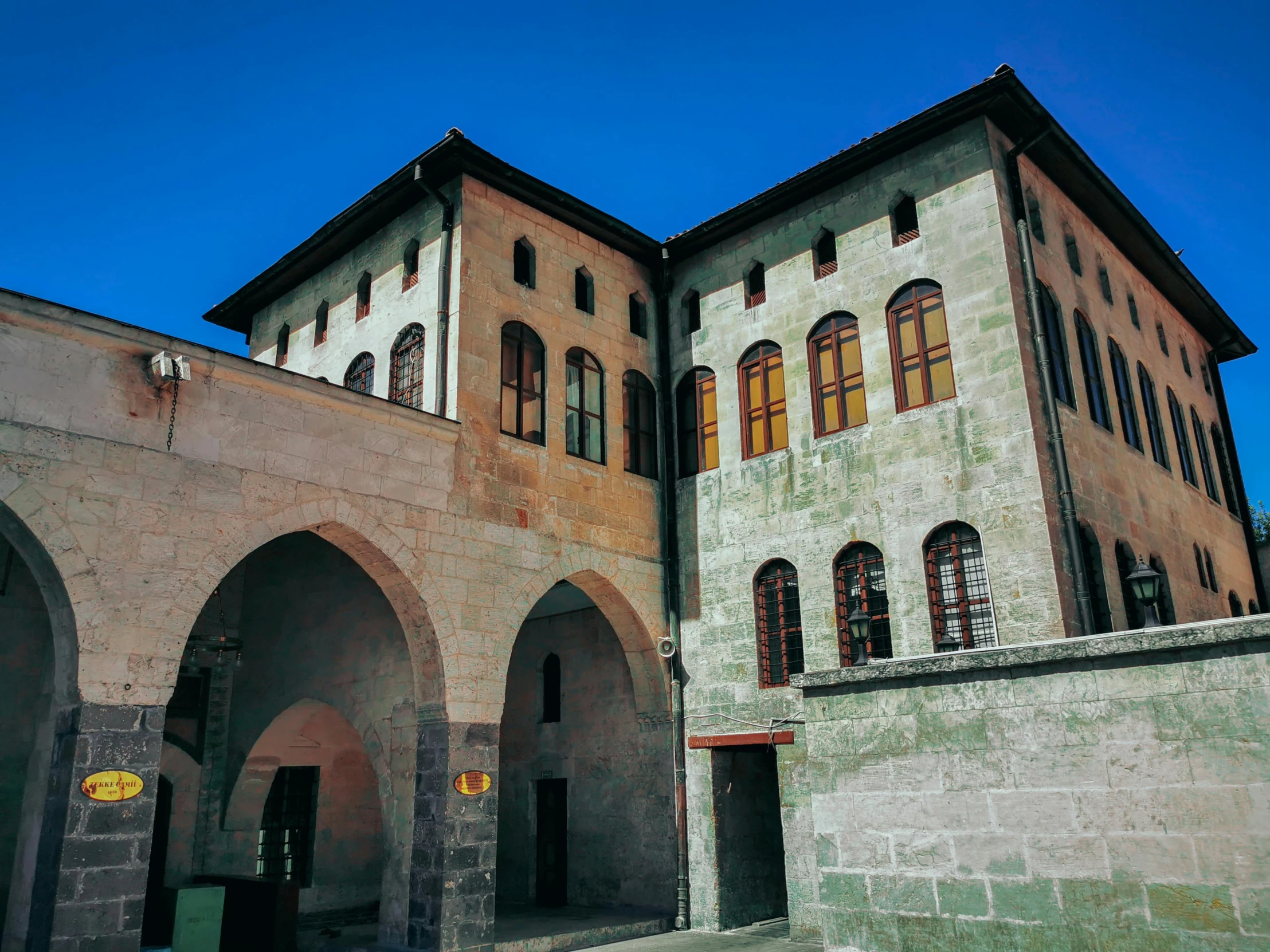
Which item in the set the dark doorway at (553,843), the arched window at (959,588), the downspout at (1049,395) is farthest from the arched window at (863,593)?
the dark doorway at (553,843)

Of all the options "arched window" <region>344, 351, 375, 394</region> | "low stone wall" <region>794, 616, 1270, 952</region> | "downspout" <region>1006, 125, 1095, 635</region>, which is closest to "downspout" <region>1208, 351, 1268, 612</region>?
"downspout" <region>1006, 125, 1095, 635</region>

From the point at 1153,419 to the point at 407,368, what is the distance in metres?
11.6

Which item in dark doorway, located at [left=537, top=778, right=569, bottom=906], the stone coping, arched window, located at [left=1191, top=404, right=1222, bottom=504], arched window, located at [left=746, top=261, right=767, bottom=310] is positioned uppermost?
arched window, located at [left=746, top=261, right=767, bottom=310]

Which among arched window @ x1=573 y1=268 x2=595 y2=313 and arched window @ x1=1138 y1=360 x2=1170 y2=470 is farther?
arched window @ x1=1138 y1=360 x2=1170 y2=470

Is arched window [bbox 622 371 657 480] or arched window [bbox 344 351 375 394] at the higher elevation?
arched window [bbox 344 351 375 394]

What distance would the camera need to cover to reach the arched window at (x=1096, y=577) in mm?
12086

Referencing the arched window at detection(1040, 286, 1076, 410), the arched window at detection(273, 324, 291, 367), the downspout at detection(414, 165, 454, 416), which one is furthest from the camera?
the arched window at detection(273, 324, 291, 367)

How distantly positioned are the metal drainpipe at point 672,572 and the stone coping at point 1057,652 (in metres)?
6.12

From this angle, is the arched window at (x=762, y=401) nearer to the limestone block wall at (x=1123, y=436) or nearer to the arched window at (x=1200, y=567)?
the limestone block wall at (x=1123, y=436)

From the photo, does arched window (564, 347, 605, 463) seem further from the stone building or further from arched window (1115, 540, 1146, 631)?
arched window (1115, 540, 1146, 631)

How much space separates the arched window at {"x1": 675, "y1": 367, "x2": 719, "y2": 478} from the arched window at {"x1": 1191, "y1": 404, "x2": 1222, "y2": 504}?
8.88 metres

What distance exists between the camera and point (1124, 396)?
15141 millimetres

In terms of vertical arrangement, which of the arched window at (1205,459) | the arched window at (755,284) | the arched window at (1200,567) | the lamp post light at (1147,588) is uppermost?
the arched window at (755,284)

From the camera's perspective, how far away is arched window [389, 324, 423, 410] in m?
13.9
